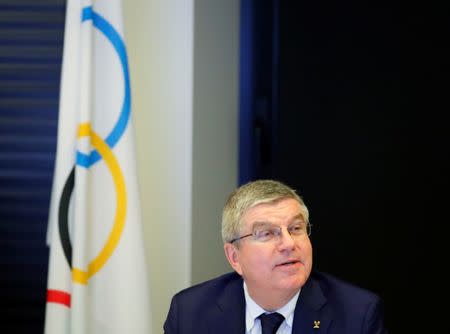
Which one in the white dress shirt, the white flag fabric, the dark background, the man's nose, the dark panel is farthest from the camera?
the dark panel

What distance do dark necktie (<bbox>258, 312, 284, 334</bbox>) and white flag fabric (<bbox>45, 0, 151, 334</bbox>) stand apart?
26.2 inches

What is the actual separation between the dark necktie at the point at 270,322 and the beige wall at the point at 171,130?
0.97 metres

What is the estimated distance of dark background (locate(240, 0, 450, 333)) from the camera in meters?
2.89

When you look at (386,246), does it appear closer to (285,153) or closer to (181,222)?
(285,153)

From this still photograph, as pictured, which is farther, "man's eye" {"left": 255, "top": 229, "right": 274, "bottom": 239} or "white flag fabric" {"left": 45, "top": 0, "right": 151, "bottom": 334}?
"white flag fabric" {"left": 45, "top": 0, "right": 151, "bottom": 334}

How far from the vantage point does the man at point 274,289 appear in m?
1.95

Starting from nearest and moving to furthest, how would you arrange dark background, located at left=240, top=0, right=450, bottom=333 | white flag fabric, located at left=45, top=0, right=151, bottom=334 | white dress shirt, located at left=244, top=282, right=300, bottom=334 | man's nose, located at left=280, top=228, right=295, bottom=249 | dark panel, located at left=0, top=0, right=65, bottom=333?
1. man's nose, located at left=280, top=228, right=295, bottom=249
2. white dress shirt, located at left=244, top=282, right=300, bottom=334
3. white flag fabric, located at left=45, top=0, right=151, bottom=334
4. dark background, located at left=240, top=0, right=450, bottom=333
5. dark panel, located at left=0, top=0, right=65, bottom=333

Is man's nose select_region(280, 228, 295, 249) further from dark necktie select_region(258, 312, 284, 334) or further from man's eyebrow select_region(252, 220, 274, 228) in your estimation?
dark necktie select_region(258, 312, 284, 334)

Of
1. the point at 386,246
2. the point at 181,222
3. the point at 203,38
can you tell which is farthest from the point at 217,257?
the point at 203,38

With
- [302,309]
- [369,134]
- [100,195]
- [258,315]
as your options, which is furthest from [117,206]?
[369,134]

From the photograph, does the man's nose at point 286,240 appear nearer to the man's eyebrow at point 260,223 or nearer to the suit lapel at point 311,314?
the man's eyebrow at point 260,223

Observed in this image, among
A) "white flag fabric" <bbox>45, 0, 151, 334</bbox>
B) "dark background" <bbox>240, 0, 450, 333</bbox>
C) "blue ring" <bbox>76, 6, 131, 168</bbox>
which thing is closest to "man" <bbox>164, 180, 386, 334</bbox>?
"white flag fabric" <bbox>45, 0, 151, 334</bbox>

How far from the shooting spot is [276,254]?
1.94 meters

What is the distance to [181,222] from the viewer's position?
116 inches
